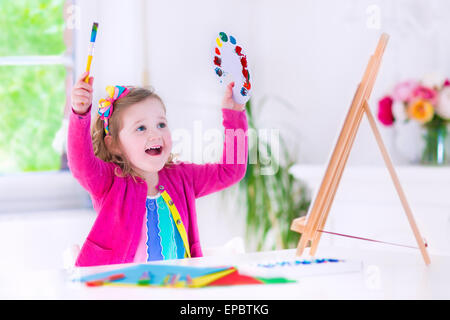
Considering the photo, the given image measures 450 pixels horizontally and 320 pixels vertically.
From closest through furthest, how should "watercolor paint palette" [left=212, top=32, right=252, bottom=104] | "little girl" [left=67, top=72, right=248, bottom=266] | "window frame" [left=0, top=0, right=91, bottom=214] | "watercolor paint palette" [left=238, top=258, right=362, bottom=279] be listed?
"watercolor paint palette" [left=238, top=258, right=362, bottom=279] → "watercolor paint palette" [left=212, top=32, right=252, bottom=104] → "little girl" [left=67, top=72, right=248, bottom=266] → "window frame" [left=0, top=0, right=91, bottom=214]

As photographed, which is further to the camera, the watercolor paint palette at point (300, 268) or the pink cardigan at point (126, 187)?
the pink cardigan at point (126, 187)

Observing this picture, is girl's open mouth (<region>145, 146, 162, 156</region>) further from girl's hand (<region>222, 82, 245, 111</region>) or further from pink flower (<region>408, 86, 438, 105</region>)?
pink flower (<region>408, 86, 438, 105</region>)

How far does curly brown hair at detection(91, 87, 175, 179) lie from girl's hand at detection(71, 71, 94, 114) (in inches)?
9.1

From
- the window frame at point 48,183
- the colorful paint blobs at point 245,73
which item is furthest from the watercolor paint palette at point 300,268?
the window frame at point 48,183

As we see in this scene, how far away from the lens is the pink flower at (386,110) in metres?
2.21

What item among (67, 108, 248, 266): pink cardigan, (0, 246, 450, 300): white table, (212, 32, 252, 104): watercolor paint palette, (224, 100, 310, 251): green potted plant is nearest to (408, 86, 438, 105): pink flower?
(224, 100, 310, 251): green potted plant

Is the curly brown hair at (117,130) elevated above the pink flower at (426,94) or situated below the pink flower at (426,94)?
below

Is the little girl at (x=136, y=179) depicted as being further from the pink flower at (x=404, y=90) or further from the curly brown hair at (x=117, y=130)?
the pink flower at (x=404, y=90)

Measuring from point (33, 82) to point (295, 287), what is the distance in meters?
1.88

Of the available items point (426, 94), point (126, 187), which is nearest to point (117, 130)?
point (126, 187)

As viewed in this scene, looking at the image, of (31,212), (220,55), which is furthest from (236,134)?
(31,212)

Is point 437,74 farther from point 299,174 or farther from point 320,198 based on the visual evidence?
point 320,198

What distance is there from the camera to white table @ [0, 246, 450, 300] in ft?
2.52

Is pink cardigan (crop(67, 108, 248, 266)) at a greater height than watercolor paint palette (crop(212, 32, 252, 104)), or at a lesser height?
lesser
